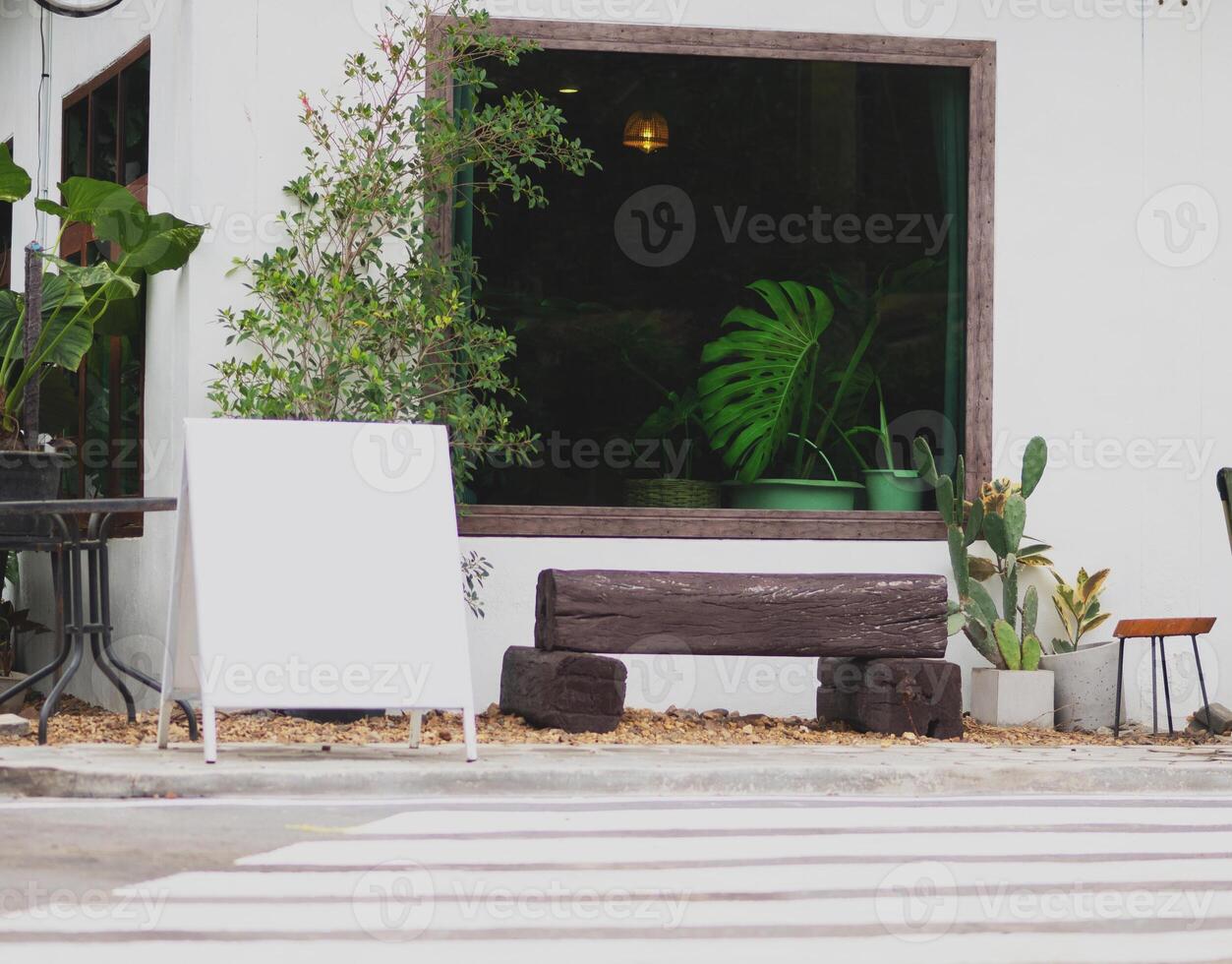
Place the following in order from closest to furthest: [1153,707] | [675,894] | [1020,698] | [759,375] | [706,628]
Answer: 1. [675,894]
2. [706,628]
3. [1020,698]
4. [1153,707]
5. [759,375]

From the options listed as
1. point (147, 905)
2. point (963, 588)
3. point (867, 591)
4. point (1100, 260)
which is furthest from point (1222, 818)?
point (1100, 260)

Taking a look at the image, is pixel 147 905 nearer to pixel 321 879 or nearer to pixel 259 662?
pixel 321 879

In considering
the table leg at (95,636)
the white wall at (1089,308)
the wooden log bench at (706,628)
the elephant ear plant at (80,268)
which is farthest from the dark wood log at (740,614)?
the elephant ear plant at (80,268)

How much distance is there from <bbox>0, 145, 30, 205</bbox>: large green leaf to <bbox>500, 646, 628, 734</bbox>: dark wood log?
299 cm

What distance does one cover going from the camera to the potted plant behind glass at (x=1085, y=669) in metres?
7.89

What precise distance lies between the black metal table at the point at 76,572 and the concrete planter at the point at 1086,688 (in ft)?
12.9

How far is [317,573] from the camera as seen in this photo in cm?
548

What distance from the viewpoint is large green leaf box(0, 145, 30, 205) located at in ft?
23.8

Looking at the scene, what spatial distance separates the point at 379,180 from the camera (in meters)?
7.38

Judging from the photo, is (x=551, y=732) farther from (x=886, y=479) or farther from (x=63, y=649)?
(x=886, y=479)

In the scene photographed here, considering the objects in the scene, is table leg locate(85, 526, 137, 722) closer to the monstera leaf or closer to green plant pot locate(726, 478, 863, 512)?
green plant pot locate(726, 478, 863, 512)

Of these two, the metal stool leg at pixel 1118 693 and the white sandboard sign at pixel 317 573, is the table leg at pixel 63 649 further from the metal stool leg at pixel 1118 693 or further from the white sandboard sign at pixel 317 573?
the metal stool leg at pixel 1118 693

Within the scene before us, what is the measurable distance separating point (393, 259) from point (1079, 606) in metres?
3.57

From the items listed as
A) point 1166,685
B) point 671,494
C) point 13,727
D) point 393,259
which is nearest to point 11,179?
point 393,259
